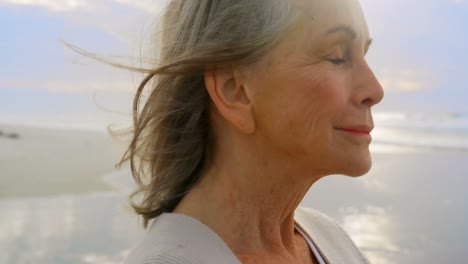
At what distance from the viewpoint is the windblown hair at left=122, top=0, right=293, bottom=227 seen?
145 centimetres

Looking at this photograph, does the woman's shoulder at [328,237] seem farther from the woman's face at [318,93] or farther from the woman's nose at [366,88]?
the woman's nose at [366,88]

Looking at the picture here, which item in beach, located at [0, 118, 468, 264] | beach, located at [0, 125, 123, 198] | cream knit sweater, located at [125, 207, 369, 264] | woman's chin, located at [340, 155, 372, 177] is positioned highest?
woman's chin, located at [340, 155, 372, 177]

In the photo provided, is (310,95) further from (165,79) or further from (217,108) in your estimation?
(165,79)

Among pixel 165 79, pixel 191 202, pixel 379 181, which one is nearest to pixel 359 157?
pixel 191 202

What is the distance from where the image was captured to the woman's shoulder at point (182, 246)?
4.54ft

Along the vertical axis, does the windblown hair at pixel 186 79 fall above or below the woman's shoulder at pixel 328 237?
above

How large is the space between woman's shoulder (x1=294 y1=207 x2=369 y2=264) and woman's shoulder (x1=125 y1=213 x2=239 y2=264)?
0.54 metres

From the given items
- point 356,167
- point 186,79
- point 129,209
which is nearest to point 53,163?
point 129,209

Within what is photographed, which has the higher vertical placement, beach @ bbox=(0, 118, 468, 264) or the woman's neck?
the woman's neck

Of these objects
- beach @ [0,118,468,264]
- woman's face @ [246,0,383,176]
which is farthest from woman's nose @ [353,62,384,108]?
beach @ [0,118,468,264]

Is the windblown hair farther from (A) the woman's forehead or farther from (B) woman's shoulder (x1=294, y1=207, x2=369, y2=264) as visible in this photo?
(B) woman's shoulder (x1=294, y1=207, x2=369, y2=264)

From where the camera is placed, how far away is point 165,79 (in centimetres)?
161

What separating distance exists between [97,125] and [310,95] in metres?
18.5

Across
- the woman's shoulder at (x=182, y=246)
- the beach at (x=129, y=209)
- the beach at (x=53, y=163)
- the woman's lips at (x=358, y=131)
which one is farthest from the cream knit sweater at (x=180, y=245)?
the beach at (x=53, y=163)
